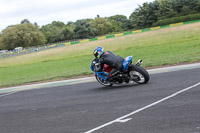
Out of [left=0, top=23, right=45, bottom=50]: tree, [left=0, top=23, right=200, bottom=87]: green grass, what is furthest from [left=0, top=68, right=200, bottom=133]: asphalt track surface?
[left=0, top=23, right=45, bottom=50]: tree

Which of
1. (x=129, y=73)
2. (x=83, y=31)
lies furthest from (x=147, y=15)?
(x=129, y=73)

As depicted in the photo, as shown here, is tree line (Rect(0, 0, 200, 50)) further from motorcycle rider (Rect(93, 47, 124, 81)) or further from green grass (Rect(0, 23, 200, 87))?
motorcycle rider (Rect(93, 47, 124, 81))

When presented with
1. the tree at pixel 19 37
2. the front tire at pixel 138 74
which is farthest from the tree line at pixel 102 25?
the front tire at pixel 138 74

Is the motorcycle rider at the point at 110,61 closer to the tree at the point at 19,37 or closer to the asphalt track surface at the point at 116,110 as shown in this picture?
the asphalt track surface at the point at 116,110

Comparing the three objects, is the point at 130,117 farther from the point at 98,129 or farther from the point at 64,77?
the point at 64,77

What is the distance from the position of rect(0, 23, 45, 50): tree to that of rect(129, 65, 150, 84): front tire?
96714mm

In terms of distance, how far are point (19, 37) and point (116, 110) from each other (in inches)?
3967

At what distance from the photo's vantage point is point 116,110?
7.32 m

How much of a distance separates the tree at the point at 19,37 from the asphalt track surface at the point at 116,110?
315 ft

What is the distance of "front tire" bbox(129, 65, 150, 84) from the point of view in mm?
9750

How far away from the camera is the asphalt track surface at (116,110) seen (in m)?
5.89

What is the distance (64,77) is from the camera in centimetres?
1645

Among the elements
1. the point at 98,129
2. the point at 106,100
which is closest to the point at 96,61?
the point at 106,100

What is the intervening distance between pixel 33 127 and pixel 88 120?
1428mm
